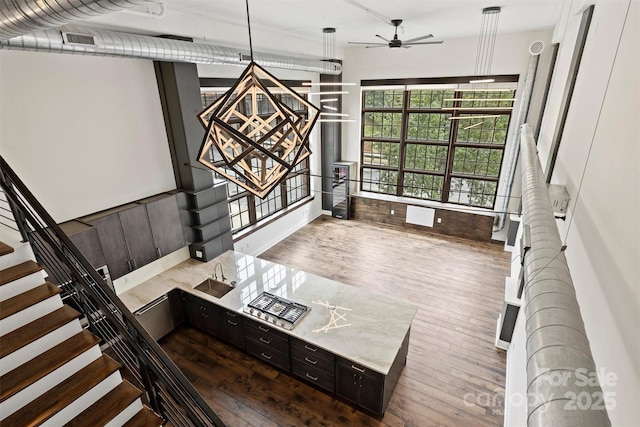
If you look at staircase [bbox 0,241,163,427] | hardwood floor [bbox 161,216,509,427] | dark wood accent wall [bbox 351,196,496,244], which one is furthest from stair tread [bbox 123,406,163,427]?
dark wood accent wall [bbox 351,196,496,244]

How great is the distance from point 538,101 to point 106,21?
789cm

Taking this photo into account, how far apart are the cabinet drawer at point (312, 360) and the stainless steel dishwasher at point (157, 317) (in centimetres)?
219

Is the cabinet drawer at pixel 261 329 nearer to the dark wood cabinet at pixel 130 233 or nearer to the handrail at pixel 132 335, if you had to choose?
the handrail at pixel 132 335

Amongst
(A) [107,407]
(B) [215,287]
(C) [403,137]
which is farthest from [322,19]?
(A) [107,407]

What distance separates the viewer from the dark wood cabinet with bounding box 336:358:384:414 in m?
3.61

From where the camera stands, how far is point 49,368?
2.24 meters

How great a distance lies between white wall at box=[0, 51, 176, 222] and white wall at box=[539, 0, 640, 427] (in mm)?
5164

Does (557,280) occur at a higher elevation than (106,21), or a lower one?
lower

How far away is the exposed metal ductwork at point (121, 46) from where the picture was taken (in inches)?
124

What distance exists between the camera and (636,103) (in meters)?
1.44

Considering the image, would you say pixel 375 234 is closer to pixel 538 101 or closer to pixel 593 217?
pixel 538 101

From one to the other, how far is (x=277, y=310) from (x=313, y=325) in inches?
21.7

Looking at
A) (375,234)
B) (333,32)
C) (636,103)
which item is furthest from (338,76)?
(636,103)

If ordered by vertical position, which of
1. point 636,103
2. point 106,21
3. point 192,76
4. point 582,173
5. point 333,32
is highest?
point 333,32
